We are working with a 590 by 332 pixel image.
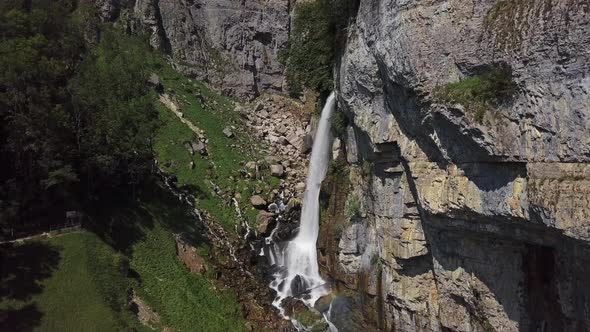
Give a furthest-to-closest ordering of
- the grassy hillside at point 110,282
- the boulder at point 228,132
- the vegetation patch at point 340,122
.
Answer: the boulder at point 228,132 → the vegetation patch at point 340,122 → the grassy hillside at point 110,282

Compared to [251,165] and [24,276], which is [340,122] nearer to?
[251,165]

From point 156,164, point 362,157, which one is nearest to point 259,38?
point 156,164

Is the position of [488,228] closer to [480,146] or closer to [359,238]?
[480,146]

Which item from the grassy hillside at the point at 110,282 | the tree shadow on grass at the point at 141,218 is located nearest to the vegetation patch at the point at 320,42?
the tree shadow on grass at the point at 141,218

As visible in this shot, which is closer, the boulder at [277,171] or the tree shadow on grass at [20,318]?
the tree shadow on grass at [20,318]

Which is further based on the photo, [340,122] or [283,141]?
[283,141]

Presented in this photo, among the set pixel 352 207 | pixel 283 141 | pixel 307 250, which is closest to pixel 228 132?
pixel 283 141

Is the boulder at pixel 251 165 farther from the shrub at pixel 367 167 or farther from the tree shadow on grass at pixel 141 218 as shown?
the shrub at pixel 367 167

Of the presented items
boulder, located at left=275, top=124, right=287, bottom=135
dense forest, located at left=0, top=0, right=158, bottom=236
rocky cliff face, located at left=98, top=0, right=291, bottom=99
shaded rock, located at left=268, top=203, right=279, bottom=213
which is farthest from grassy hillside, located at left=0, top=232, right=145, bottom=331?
rocky cliff face, located at left=98, top=0, right=291, bottom=99
